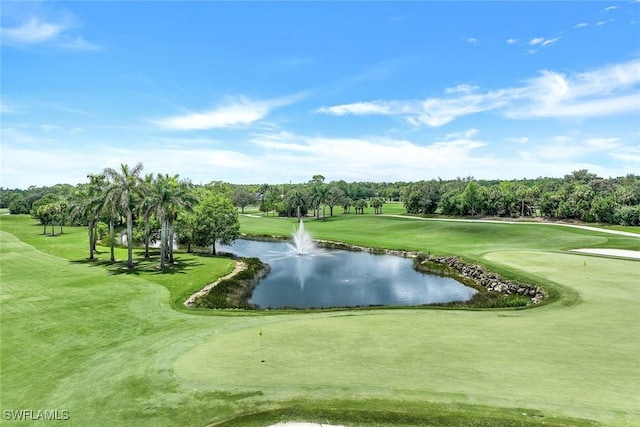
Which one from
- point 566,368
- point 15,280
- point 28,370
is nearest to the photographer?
point 566,368

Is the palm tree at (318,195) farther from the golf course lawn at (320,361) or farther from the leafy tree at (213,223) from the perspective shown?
the golf course lawn at (320,361)

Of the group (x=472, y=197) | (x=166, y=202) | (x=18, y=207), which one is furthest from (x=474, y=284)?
(x=18, y=207)

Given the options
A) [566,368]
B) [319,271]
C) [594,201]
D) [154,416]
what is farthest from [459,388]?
[594,201]

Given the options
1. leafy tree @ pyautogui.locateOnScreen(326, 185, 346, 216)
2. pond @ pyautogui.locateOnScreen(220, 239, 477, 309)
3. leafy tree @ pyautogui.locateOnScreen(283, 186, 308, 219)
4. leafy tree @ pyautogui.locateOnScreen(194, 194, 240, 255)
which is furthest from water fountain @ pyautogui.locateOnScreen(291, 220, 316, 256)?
leafy tree @ pyautogui.locateOnScreen(326, 185, 346, 216)

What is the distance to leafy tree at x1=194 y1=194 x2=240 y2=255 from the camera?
6494cm

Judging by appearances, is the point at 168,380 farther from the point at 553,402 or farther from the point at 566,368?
the point at 566,368

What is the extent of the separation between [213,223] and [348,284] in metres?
28.5

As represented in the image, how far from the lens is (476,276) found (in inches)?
1902

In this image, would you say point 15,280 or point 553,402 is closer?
point 553,402

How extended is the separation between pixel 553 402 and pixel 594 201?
352ft

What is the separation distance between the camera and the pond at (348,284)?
39.2 m

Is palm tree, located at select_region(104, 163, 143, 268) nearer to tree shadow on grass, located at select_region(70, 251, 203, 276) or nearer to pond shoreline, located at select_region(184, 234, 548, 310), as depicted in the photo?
tree shadow on grass, located at select_region(70, 251, 203, 276)

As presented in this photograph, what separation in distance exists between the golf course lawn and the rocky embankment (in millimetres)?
2108

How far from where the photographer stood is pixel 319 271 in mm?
56625
